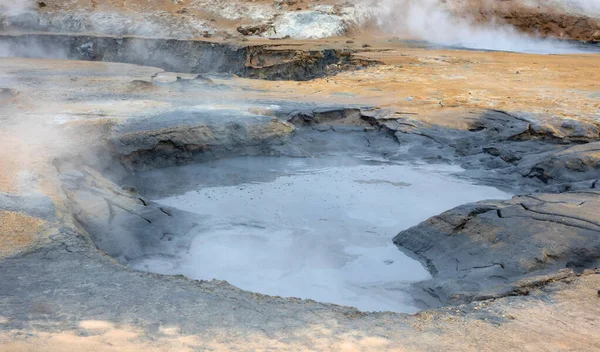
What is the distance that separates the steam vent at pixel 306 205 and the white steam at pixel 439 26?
4.49m

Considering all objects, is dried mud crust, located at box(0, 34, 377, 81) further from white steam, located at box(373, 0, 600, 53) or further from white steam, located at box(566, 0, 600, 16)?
white steam, located at box(566, 0, 600, 16)

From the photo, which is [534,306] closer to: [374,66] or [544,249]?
[544,249]

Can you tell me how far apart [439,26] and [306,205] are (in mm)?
14026

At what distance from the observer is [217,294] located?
3.54 m

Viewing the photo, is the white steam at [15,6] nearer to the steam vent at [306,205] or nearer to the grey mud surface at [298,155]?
the steam vent at [306,205]

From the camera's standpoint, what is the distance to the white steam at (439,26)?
1806 centimetres

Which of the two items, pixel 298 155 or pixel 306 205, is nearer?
pixel 306 205

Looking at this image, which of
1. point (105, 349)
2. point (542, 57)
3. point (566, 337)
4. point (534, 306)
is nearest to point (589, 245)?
point (534, 306)

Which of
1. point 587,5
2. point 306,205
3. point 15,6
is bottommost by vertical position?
point 306,205

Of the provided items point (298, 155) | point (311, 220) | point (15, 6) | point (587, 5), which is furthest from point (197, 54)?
point (587, 5)

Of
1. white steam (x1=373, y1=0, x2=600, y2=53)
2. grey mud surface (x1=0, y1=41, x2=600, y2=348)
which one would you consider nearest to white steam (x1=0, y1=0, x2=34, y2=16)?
→ white steam (x1=373, y1=0, x2=600, y2=53)

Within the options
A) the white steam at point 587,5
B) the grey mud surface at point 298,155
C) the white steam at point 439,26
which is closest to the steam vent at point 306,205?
the grey mud surface at point 298,155

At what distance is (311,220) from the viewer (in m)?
5.95

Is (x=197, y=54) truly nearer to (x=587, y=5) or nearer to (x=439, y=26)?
(x=439, y=26)
